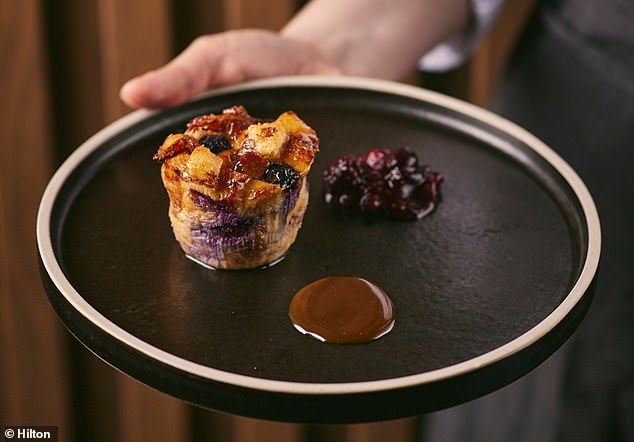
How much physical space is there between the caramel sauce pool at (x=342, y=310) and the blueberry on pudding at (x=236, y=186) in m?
0.12

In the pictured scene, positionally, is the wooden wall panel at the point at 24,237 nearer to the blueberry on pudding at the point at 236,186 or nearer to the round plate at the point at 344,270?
the round plate at the point at 344,270

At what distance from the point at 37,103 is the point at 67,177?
1.11 meters

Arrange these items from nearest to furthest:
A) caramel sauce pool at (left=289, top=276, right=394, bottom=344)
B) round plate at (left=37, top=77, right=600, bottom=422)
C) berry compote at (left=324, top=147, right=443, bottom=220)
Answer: round plate at (left=37, top=77, right=600, bottom=422)
caramel sauce pool at (left=289, top=276, right=394, bottom=344)
berry compote at (left=324, top=147, right=443, bottom=220)

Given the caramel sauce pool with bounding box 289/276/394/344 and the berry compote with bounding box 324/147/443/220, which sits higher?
the berry compote with bounding box 324/147/443/220

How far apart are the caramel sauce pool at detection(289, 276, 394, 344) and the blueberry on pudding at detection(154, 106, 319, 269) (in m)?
0.12

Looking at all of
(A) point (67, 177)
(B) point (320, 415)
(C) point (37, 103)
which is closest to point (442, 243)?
(B) point (320, 415)

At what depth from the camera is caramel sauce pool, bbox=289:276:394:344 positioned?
1320 millimetres

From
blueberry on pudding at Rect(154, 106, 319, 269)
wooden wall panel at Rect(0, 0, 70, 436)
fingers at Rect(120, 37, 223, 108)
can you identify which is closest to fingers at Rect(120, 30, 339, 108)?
fingers at Rect(120, 37, 223, 108)

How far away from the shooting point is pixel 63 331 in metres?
2.83

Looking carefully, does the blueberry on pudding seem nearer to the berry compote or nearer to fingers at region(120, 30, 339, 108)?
the berry compote

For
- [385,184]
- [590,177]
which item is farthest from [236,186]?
[590,177]

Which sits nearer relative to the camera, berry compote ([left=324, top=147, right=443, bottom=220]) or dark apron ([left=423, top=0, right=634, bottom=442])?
berry compote ([left=324, top=147, right=443, bottom=220])

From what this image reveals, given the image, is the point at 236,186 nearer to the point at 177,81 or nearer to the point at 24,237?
the point at 177,81

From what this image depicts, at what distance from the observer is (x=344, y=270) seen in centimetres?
147
